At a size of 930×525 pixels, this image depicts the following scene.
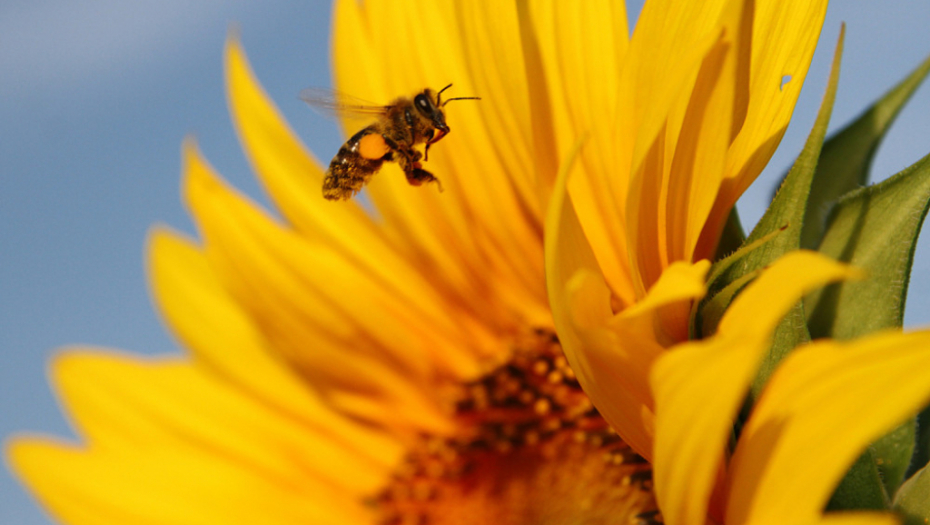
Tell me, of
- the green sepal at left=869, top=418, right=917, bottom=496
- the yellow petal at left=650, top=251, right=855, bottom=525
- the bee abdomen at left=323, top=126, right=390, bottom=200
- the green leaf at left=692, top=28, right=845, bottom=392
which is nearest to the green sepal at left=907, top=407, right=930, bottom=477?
the green sepal at left=869, top=418, right=917, bottom=496

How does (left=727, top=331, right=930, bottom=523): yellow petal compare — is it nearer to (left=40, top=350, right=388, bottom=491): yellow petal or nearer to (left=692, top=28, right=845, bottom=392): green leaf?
(left=692, top=28, right=845, bottom=392): green leaf

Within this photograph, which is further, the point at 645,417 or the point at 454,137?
the point at 454,137

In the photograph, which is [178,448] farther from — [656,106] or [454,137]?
[656,106]

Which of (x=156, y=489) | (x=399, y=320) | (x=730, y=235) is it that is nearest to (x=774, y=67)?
(x=730, y=235)

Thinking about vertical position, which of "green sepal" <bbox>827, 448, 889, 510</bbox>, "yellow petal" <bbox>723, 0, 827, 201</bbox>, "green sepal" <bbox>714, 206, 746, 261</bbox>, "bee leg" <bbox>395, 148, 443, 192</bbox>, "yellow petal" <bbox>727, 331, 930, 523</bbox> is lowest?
"yellow petal" <bbox>727, 331, 930, 523</bbox>

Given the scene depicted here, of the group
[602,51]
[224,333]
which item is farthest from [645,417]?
[224,333]

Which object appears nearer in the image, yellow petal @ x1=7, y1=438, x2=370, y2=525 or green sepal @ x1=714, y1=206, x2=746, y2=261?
green sepal @ x1=714, y1=206, x2=746, y2=261
